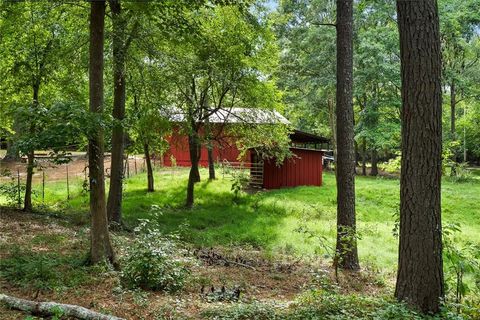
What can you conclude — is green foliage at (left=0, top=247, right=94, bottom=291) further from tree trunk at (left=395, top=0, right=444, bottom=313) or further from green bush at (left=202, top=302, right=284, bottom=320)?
tree trunk at (left=395, top=0, right=444, bottom=313)

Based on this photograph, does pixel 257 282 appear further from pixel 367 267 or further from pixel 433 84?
pixel 433 84

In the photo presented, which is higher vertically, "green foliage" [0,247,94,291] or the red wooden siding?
the red wooden siding

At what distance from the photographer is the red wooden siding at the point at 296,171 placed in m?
20.6

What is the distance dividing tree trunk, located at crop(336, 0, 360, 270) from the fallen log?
5694 millimetres

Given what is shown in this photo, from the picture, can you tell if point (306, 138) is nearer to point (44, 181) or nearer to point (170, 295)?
point (44, 181)

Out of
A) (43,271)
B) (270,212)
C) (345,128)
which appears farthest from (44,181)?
(345,128)

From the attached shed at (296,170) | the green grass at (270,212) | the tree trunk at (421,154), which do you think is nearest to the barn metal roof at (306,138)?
the attached shed at (296,170)

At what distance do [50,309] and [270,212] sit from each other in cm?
1097

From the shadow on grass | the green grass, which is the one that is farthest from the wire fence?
the shadow on grass

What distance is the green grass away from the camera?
11.0m

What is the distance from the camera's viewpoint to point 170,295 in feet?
18.4

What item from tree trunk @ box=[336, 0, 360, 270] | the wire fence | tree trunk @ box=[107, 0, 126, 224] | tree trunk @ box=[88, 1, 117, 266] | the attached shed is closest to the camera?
tree trunk @ box=[88, 1, 117, 266]

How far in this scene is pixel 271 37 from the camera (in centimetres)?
1412

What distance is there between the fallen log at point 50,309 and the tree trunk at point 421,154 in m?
3.52
